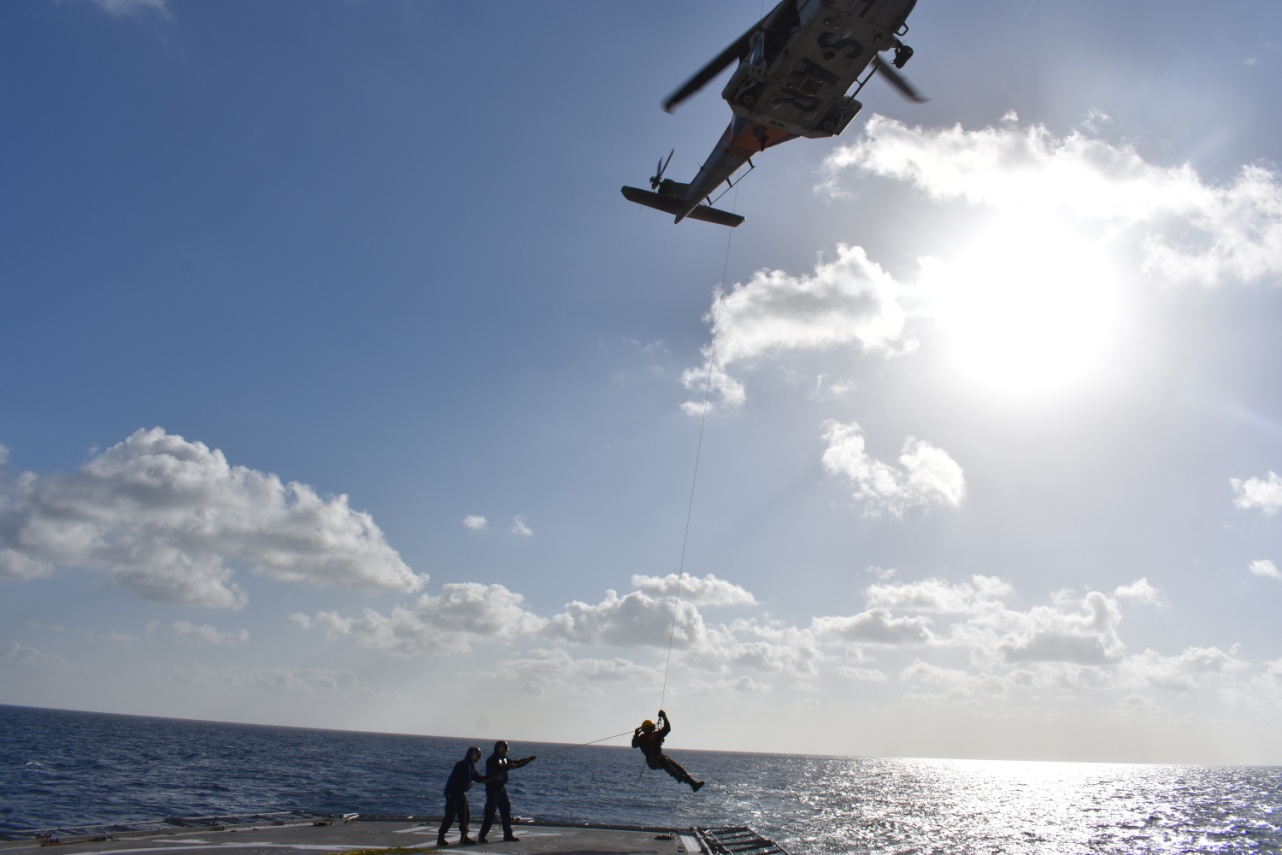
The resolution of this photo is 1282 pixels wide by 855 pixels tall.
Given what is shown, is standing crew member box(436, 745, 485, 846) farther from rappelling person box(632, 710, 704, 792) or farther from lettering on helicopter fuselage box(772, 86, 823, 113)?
lettering on helicopter fuselage box(772, 86, 823, 113)

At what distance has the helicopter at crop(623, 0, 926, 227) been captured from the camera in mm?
17000

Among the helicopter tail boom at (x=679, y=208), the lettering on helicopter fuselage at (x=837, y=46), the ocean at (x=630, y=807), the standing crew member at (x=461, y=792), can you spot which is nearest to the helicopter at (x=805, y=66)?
the lettering on helicopter fuselage at (x=837, y=46)

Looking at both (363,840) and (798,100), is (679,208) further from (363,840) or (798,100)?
(363,840)

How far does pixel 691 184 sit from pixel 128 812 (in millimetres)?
38959

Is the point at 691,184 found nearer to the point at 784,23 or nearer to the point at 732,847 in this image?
the point at 784,23

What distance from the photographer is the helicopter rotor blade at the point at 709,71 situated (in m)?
19.7

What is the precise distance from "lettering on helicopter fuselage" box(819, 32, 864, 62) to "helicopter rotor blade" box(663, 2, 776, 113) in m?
2.65

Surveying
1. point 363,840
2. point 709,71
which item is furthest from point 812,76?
point 363,840

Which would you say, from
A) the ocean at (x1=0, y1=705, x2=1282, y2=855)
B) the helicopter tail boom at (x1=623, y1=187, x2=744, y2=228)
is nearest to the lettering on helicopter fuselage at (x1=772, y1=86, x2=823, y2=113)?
the helicopter tail boom at (x1=623, y1=187, x2=744, y2=228)

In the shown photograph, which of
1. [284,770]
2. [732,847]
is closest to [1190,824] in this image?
[732,847]

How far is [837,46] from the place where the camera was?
17453 mm

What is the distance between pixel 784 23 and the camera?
1830cm

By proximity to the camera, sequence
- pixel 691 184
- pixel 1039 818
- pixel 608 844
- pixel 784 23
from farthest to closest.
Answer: pixel 1039 818
pixel 691 184
pixel 784 23
pixel 608 844

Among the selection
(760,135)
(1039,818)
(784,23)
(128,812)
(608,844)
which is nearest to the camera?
(608,844)
